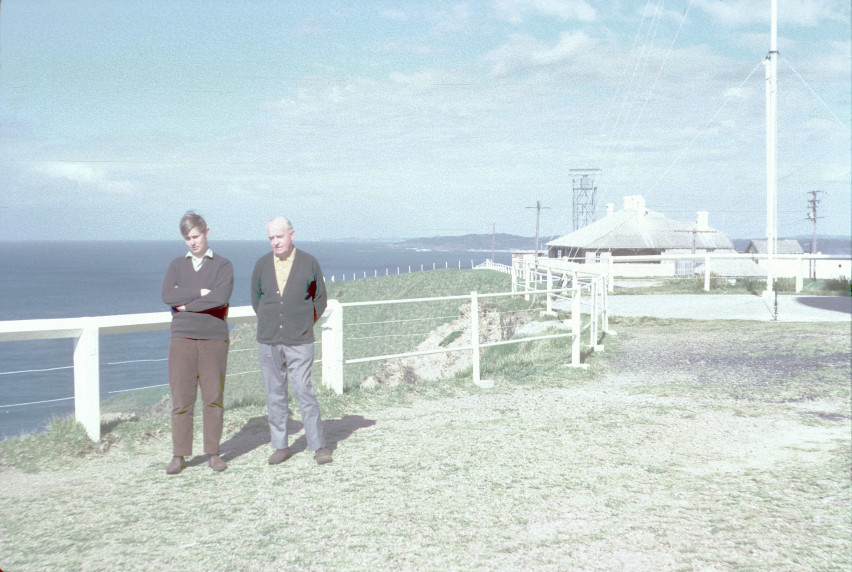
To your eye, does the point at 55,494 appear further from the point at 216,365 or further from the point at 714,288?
the point at 714,288

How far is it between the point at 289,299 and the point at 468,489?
1735 millimetres

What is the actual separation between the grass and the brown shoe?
0.18 ft

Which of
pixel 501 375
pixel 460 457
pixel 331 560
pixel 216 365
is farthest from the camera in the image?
pixel 501 375

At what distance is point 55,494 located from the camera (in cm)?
421

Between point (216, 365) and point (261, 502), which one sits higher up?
point (216, 365)

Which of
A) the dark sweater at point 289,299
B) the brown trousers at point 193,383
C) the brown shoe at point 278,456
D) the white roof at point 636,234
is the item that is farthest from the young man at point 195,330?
the white roof at point 636,234

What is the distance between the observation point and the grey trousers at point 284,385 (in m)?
4.69

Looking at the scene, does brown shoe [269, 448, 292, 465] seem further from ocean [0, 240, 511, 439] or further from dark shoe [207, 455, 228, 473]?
ocean [0, 240, 511, 439]

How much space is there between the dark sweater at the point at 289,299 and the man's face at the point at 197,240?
1.30ft

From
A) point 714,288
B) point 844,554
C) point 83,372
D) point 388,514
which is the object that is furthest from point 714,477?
point 714,288

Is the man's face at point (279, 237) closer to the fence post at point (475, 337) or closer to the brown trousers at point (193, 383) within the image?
the brown trousers at point (193, 383)

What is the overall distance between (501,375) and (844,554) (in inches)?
207

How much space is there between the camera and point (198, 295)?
171 inches

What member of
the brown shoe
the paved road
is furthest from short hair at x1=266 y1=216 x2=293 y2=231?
the paved road
